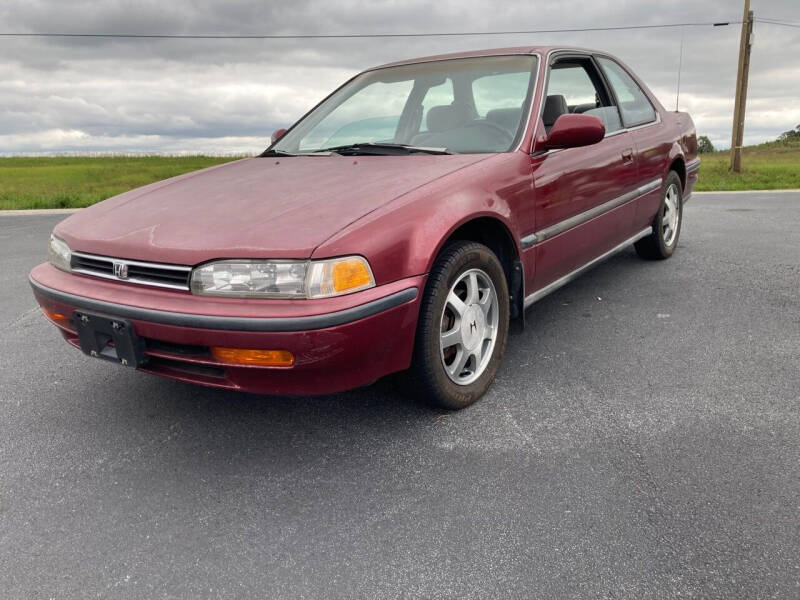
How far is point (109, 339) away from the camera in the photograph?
8.16ft

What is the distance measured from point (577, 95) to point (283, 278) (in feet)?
9.02

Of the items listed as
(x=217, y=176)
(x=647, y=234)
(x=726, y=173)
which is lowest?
(x=726, y=173)

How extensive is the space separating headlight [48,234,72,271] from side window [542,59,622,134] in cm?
238

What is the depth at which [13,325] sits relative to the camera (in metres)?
4.31

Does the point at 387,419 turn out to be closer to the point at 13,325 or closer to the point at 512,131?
the point at 512,131

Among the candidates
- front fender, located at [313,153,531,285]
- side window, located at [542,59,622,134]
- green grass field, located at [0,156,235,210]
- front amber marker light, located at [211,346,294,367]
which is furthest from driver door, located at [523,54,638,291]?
green grass field, located at [0,156,235,210]

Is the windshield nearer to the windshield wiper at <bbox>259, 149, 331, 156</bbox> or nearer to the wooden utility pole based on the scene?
the windshield wiper at <bbox>259, 149, 331, 156</bbox>

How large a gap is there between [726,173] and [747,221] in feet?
38.4

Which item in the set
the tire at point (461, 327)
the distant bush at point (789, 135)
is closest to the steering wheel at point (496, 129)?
the tire at point (461, 327)

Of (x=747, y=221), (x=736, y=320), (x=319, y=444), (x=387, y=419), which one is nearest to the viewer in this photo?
(x=319, y=444)

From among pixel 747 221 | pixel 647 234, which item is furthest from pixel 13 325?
pixel 747 221

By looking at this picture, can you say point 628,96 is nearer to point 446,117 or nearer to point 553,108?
point 553,108

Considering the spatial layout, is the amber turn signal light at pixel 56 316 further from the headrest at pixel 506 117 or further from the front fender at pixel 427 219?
the headrest at pixel 506 117

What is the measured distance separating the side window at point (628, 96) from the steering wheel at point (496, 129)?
1497 mm
